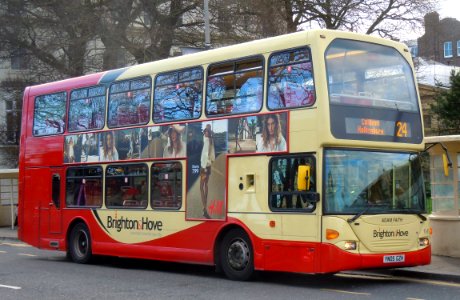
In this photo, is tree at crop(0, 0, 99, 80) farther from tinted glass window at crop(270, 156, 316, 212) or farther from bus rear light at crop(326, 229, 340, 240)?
bus rear light at crop(326, 229, 340, 240)

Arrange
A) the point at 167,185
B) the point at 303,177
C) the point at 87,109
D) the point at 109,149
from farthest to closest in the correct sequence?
the point at 87,109, the point at 109,149, the point at 167,185, the point at 303,177

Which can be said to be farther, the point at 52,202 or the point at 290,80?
the point at 52,202

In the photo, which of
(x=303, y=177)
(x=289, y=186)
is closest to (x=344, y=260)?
(x=303, y=177)

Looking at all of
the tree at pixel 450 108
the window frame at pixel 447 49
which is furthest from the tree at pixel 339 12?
the window frame at pixel 447 49

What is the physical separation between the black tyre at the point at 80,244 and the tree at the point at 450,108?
72.7 feet

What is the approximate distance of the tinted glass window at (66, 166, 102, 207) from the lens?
16.9m

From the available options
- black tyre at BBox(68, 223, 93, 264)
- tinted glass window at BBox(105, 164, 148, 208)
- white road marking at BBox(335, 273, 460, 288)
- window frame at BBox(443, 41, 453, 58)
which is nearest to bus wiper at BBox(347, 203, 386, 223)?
white road marking at BBox(335, 273, 460, 288)

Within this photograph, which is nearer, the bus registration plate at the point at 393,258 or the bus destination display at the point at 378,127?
the bus registration plate at the point at 393,258

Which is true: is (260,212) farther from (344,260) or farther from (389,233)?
(389,233)

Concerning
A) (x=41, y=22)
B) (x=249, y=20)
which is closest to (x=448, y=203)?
(x=249, y=20)

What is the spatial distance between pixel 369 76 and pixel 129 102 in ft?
19.2

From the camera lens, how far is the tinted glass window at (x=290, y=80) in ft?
39.9

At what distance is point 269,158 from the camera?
41.7 feet

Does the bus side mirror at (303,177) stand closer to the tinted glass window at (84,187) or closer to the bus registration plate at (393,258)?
the bus registration plate at (393,258)
